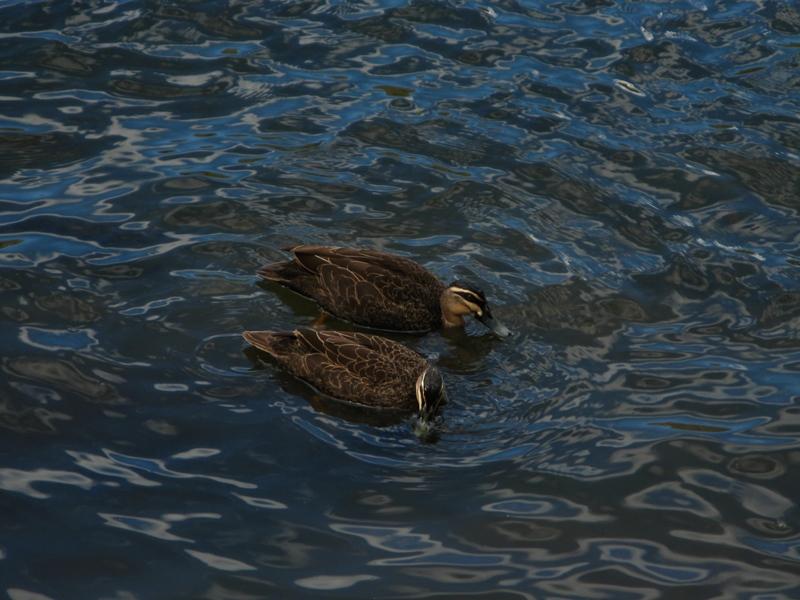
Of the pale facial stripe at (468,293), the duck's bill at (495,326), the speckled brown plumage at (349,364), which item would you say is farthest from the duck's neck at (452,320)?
the speckled brown plumage at (349,364)

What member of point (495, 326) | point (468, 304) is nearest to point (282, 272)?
point (468, 304)

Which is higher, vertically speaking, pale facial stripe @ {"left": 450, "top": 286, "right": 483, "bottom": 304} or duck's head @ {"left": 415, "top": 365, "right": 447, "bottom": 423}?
pale facial stripe @ {"left": 450, "top": 286, "right": 483, "bottom": 304}

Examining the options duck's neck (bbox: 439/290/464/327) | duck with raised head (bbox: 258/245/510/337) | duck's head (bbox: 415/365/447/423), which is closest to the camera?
duck's head (bbox: 415/365/447/423)

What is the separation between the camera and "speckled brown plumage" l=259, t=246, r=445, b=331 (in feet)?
39.9

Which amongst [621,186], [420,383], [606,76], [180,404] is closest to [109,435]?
[180,404]

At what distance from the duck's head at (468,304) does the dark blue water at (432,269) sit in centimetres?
27

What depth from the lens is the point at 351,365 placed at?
1091 centimetres

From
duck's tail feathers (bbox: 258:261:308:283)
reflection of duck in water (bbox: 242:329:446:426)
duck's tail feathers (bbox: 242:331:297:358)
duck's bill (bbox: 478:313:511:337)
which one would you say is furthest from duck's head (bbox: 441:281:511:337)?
duck's tail feathers (bbox: 242:331:297:358)

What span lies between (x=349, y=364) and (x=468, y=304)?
4.83ft

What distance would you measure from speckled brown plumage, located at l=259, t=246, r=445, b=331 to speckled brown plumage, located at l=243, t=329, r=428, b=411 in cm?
99

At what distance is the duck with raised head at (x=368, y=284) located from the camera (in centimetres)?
→ 1216

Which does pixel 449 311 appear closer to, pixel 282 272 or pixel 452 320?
pixel 452 320

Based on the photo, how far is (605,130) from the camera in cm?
1467

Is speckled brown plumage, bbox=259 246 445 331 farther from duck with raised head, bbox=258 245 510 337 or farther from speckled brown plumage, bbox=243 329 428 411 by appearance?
speckled brown plumage, bbox=243 329 428 411
